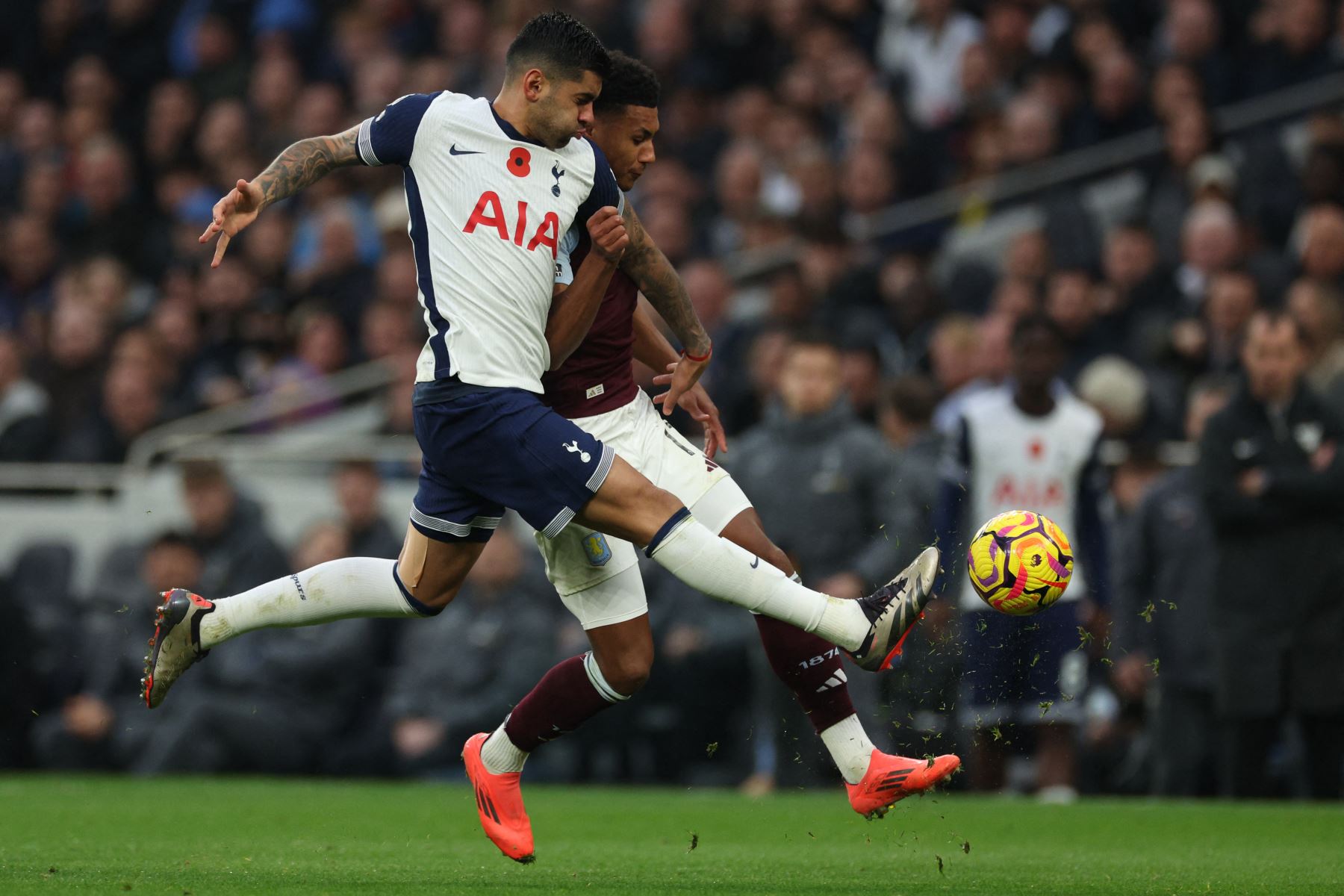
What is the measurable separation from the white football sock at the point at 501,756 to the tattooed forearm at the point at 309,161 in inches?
78.9

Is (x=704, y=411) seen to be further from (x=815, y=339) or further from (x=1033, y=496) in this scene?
(x=815, y=339)

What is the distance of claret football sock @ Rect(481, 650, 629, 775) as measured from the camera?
6703 millimetres

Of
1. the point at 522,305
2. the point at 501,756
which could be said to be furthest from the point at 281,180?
the point at 501,756

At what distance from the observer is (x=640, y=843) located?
25.9 ft

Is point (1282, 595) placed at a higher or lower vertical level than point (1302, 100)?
lower

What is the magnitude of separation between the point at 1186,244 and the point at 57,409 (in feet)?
25.8

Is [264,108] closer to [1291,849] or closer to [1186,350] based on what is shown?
[1186,350]

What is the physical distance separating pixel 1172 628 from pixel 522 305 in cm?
520

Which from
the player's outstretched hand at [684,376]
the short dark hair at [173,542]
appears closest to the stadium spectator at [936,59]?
the short dark hair at [173,542]

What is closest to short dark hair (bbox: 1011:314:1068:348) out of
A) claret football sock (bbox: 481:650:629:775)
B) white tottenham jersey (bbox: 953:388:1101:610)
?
white tottenham jersey (bbox: 953:388:1101:610)

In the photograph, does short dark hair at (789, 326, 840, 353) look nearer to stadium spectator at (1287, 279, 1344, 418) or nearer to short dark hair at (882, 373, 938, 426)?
short dark hair at (882, 373, 938, 426)

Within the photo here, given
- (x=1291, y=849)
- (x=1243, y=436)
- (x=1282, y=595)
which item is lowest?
(x=1291, y=849)

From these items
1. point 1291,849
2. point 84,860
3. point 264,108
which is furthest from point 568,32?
point 264,108

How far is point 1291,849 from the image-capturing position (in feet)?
24.4
